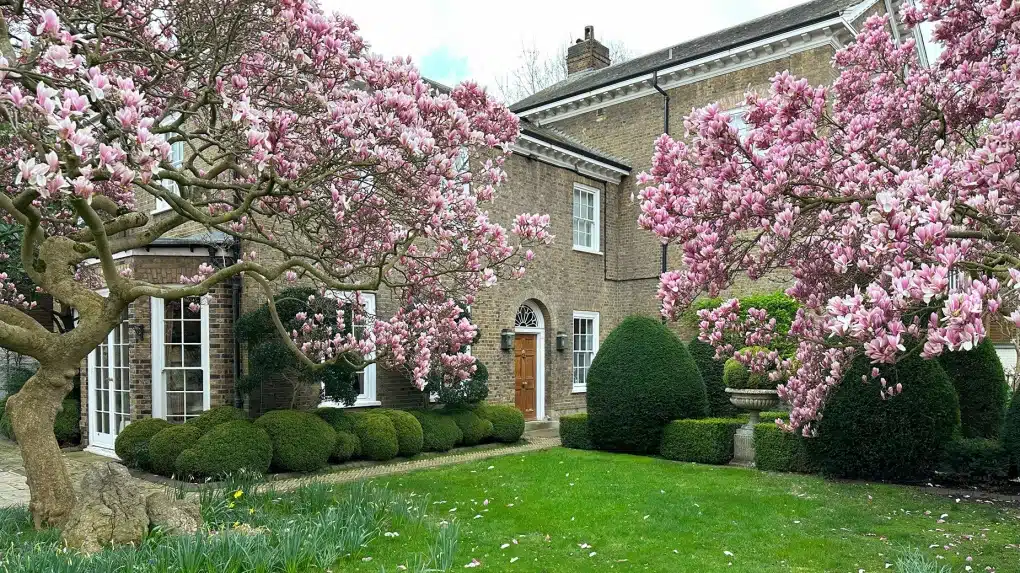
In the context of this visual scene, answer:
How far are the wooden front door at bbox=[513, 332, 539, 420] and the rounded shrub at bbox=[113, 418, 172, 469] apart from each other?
7938 millimetres

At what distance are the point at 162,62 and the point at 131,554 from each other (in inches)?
157

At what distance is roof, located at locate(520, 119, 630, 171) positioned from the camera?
16.1 meters

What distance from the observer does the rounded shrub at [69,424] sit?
41.9ft

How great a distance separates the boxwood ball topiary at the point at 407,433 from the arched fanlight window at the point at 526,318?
5.02 metres

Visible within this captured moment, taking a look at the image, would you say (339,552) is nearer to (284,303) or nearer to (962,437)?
(284,303)

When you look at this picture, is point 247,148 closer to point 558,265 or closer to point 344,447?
point 344,447

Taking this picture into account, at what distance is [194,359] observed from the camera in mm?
11414

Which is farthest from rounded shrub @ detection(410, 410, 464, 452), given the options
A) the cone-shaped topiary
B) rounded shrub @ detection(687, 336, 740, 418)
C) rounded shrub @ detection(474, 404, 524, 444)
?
the cone-shaped topiary

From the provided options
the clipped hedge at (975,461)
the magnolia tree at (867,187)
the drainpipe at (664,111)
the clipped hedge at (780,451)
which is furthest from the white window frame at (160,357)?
the drainpipe at (664,111)

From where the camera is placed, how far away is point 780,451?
1009cm

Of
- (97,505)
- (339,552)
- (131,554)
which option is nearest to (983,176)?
(339,552)

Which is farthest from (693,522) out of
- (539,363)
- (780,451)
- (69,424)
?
(69,424)

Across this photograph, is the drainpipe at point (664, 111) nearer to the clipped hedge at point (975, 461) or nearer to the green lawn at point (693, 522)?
the green lawn at point (693, 522)

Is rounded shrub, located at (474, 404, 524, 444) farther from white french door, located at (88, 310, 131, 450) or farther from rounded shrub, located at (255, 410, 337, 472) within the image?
white french door, located at (88, 310, 131, 450)
